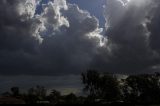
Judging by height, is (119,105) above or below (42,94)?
below

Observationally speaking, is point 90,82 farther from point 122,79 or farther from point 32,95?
point 32,95

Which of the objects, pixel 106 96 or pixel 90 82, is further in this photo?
pixel 106 96

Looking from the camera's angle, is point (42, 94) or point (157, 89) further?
point (42, 94)

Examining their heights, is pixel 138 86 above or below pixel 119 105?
above

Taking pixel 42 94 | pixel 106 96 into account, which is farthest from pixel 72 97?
pixel 106 96

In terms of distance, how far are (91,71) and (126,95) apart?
951 inches

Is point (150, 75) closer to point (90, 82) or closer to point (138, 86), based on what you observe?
point (138, 86)

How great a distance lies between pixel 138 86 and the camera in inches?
5202

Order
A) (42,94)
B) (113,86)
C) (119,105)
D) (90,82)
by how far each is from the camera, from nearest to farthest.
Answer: (119,105) < (90,82) < (113,86) < (42,94)

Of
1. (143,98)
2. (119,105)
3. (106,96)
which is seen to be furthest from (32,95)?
(119,105)

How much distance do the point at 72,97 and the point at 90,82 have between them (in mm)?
34959

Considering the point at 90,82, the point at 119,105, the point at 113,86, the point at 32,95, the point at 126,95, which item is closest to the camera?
the point at 119,105

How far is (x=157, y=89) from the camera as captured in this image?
12988cm

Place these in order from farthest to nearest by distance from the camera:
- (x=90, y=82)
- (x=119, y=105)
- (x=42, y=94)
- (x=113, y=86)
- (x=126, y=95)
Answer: (x=42, y=94) < (x=126, y=95) < (x=113, y=86) < (x=90, y=82) < (x=119, y=105)
